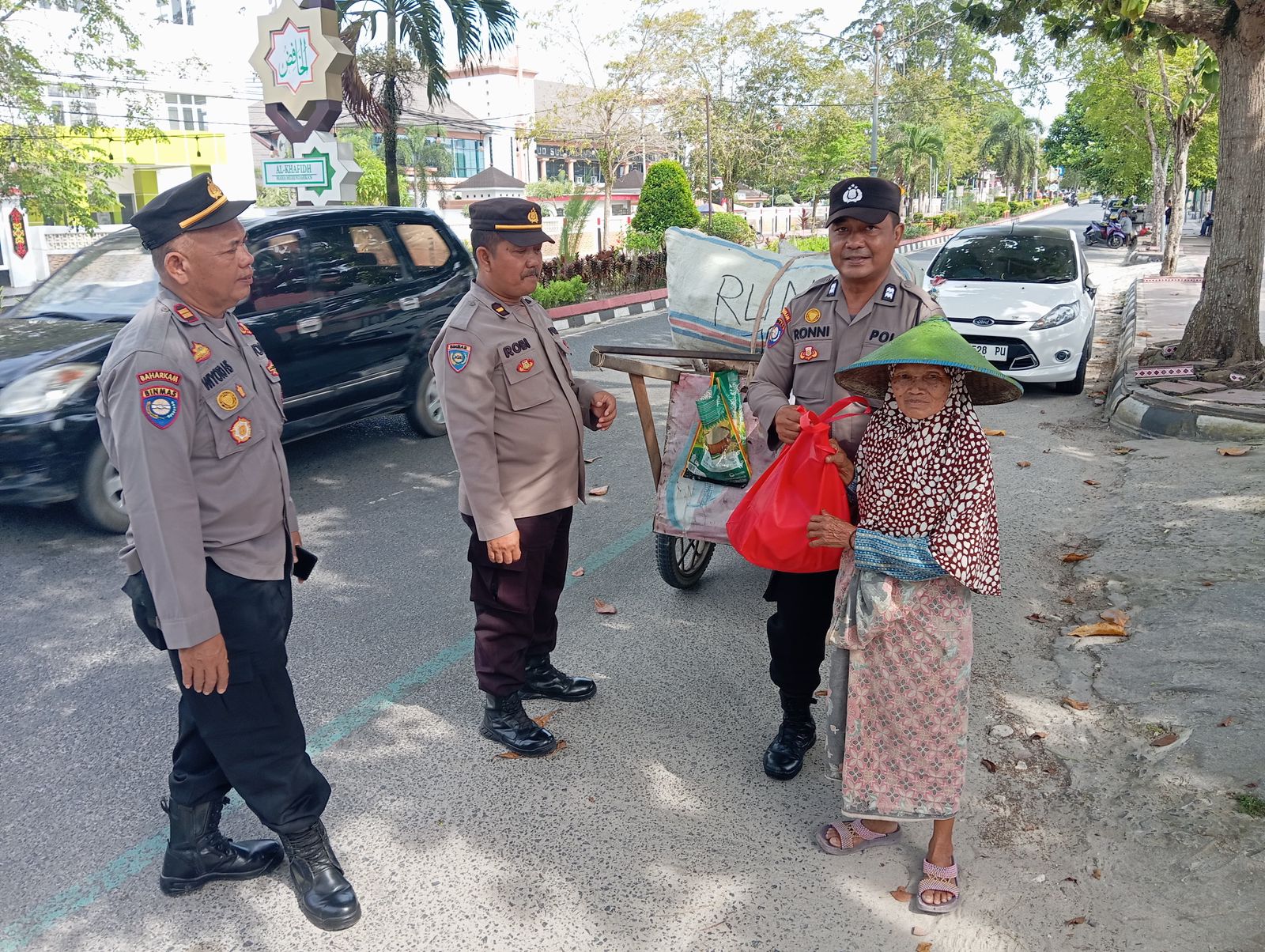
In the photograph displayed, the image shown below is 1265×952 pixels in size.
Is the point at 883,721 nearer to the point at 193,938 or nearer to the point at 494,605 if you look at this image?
the point at 494,605

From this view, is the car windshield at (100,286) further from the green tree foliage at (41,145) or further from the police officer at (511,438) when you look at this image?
the green tree foliage at (41,145)

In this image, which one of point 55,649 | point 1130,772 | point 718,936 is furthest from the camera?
point 55,649

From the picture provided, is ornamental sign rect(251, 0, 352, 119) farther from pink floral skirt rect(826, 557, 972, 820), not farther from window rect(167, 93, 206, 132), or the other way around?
window rect(167, 93, 206, 132)

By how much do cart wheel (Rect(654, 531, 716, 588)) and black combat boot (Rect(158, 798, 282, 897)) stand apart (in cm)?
220

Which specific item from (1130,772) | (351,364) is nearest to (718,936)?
(1130,772)

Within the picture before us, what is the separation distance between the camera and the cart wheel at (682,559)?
4598 mm

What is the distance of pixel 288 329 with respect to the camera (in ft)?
21.2

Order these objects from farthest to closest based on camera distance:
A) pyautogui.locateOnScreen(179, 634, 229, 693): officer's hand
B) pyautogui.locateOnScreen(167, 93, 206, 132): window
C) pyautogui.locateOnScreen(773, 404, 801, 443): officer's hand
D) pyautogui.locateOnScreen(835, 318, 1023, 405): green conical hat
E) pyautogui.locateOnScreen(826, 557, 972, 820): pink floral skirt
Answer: pyautogui.locateOnScreen(167, 93, 206, 132): window, pyautogui.locateOnScreen(773, 404, 801, 443): officer's hand, pyautogui.locateOnScreen(826, 557, 972, 820): pink floral skirt, pyautogui.locateOnScreen(835, 318, 1023, 405): green conical hat, pyautogui.locateOnScreen(179, 634, 229, 693): officer's hand

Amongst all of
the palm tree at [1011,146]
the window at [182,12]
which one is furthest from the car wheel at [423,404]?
the palm tree at [1011,146]

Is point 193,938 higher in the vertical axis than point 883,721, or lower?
lower

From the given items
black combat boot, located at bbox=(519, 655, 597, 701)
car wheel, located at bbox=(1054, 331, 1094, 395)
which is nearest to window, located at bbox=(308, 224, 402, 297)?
black combat boot, located at bbox=(519, 655, 597, 701)

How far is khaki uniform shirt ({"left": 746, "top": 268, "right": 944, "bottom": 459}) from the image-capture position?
3.06 meters

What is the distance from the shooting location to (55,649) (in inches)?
168

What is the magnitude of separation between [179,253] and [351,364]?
473 centimetres
